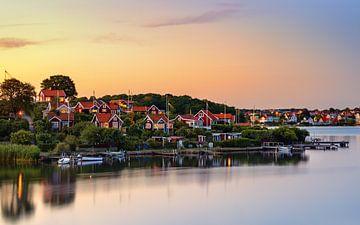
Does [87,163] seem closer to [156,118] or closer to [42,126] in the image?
[42,126]

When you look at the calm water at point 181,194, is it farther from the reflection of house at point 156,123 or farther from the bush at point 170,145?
the reflection of house at point 156,123

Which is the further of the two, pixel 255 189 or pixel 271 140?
pixel 271 140

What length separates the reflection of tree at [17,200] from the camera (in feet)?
67.1

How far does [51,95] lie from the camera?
56.9m

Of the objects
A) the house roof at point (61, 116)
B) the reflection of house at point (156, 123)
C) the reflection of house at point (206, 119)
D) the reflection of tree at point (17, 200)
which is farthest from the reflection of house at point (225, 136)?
the reflection of tree at point (17, 200)

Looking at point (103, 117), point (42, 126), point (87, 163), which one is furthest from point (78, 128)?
point (87, 163)

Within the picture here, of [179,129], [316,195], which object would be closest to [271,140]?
[179,129]

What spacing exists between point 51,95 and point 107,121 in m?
12.9

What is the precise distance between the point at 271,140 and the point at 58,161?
72.1 ft

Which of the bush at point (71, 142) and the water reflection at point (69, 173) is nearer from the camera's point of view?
the water reflection at point (69, 173)

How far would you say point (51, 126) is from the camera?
43.2 metres

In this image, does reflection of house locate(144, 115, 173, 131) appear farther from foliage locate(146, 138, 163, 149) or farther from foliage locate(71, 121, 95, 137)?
foliage locate(71, 121, 95, 137)

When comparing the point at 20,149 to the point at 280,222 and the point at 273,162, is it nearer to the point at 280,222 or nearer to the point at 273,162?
the point at 273,162

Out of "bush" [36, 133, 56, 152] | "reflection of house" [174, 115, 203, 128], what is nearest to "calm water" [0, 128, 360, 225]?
"bush" [36, 133, 56, 152]
